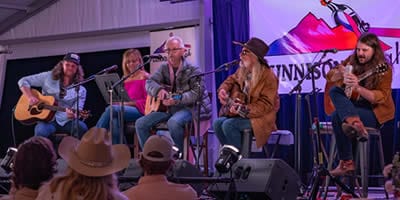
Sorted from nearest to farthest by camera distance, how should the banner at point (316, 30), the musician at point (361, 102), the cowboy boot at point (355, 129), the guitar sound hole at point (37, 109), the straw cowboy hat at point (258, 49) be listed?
1. the cowboy boot at point (355, 129)
2. the musician at point (361, 102)
3. the straw cowboy hat at point (258, 49)
4. the banner at point (316, 30)
5. the guitar sound hole at point (37, 109)

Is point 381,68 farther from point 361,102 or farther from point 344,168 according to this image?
point 344,168

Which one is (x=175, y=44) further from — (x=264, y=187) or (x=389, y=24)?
(x=264, y=187)

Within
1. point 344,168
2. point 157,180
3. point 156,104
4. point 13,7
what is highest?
point 13,7

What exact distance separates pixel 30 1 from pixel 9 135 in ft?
6.76

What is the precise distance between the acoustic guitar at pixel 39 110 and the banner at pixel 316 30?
7.50 ft

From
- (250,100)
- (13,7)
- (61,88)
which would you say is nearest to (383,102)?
(250,100)

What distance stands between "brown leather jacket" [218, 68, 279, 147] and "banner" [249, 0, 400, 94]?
1.00m

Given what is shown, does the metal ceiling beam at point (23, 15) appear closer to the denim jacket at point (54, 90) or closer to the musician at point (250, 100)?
the denim jacket at point (54, 90)

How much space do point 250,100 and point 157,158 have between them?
287 cm

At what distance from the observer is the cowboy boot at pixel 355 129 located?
17.0ft

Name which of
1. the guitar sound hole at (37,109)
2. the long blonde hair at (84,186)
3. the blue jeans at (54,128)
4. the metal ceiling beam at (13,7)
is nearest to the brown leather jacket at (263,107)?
the blue jeans at (54,128)

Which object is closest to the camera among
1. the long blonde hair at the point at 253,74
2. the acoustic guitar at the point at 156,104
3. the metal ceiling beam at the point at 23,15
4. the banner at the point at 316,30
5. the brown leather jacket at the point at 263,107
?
the brown leather jacket at the point at 263,107

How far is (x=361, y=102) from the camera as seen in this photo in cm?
Answer: 555

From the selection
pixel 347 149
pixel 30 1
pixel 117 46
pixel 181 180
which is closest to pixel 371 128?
pixel 347 149
